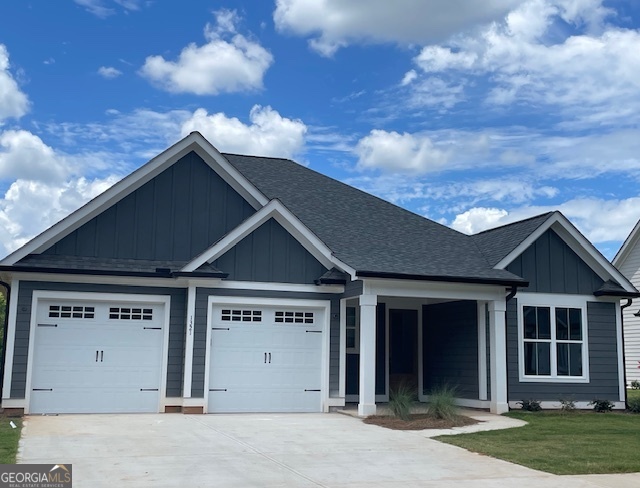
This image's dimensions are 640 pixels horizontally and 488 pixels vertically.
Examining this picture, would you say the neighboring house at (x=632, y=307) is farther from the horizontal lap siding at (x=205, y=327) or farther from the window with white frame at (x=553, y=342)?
the horizontal lap siding at (x=205, y=327)

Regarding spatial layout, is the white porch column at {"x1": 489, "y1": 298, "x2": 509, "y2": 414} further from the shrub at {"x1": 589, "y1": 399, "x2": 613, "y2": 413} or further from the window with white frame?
the shrub at {"x1": 589, "y1": 399, "x2": 613, "y2": 413}

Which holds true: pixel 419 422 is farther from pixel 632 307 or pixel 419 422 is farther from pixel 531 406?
pixel 632 307

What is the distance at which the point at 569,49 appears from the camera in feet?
57.8

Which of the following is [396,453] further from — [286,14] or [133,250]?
[286,14]

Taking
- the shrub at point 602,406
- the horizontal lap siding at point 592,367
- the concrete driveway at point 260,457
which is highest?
the horizontal lap siding at point 592,367

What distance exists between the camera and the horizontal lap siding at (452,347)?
17.6 m

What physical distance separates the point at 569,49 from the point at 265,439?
12.2 m

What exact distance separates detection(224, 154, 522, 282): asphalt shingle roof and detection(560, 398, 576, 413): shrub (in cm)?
329

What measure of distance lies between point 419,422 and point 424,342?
19.9ft

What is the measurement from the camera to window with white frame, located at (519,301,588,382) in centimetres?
1730

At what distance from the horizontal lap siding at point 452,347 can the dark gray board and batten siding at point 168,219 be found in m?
5.84

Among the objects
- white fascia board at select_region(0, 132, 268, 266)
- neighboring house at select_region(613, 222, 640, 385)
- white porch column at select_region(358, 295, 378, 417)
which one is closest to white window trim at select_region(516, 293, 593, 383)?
white porch column at select_region(358, 295, 378, 417)

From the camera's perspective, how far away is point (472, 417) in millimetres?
15070
